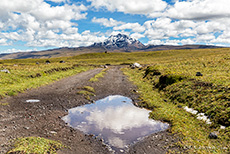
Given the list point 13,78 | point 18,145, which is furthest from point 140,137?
point 13,78

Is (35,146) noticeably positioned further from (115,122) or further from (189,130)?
(189,130)

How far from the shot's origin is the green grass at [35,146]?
8.74 m

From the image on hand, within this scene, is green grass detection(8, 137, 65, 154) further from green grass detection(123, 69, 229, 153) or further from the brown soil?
green grass detection(123, 69, 229, 153)

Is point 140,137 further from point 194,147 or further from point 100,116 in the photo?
point 100,116

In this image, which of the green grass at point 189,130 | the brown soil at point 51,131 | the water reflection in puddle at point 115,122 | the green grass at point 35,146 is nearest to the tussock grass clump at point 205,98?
the green grass at point 189,130

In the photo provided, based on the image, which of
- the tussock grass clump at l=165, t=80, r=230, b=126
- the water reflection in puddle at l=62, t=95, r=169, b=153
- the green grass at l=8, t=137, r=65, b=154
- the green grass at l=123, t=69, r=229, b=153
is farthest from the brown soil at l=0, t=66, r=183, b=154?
the tussock grass clump at l=165, t=80, r=230, b=126

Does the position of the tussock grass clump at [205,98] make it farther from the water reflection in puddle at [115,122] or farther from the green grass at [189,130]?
the water reflection in puddle at [115,122]

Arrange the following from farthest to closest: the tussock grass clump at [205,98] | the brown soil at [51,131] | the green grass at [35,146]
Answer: the tussock grass clump at [205,98], the brown soil at [51,131], the green grass at [35,146]

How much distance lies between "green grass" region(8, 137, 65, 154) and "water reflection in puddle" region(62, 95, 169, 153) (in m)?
3.73

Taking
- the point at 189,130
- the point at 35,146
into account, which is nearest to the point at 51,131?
the point at 35,146

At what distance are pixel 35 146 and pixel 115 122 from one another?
8038 millimetres

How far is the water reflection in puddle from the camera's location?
12550 mm

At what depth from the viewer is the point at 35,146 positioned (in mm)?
9312

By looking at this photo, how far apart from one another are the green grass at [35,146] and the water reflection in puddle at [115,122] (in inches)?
147
